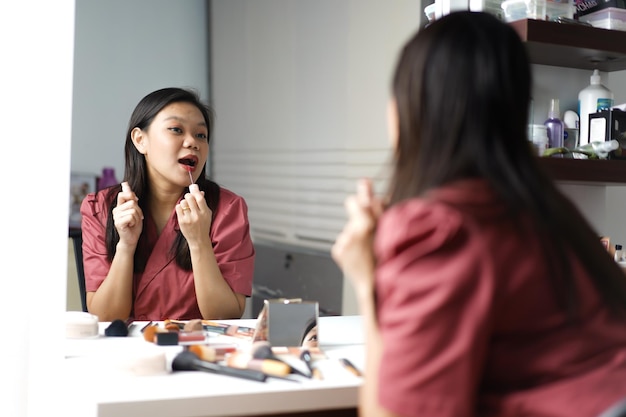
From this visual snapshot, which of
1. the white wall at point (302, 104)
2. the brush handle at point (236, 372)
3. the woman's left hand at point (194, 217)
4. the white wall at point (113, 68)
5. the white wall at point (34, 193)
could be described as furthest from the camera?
the white wall at point (113, 68)

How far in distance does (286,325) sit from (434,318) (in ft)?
1.69

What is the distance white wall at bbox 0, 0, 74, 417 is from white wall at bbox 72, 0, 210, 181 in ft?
4.79

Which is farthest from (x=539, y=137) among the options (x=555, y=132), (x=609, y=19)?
(x=609, y=19)

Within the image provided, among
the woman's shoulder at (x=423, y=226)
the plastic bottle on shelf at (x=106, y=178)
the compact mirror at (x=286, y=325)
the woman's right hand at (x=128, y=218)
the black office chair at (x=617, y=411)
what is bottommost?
the compact mirror at (x=286, y=325)

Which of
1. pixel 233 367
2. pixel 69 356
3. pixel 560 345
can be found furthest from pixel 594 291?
pixel 69 356

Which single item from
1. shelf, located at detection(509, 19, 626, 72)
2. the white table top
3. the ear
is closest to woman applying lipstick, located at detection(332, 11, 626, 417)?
the white table top

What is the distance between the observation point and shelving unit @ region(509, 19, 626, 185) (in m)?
1.31

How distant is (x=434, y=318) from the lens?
559 mm

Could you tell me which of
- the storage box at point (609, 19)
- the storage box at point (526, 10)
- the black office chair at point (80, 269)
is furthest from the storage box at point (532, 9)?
the black office chair at point (80, 269)

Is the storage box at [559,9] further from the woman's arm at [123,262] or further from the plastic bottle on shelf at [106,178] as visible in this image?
the plastic bottle on shelf at [106,178]

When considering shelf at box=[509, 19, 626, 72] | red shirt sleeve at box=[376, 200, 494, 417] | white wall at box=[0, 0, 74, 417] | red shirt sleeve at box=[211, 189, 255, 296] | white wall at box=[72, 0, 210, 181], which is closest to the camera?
red shirt sleeve at box=[376, 200, 494, 417]

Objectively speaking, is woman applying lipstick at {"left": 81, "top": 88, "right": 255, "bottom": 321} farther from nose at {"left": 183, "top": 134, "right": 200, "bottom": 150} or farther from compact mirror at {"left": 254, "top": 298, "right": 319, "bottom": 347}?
compact mirror at {"left": 254, "top": 298, "right": 319, "bottom": 347}

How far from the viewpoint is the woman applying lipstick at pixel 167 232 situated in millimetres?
1427

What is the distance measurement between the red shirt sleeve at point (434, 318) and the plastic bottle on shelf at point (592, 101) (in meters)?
0.97
